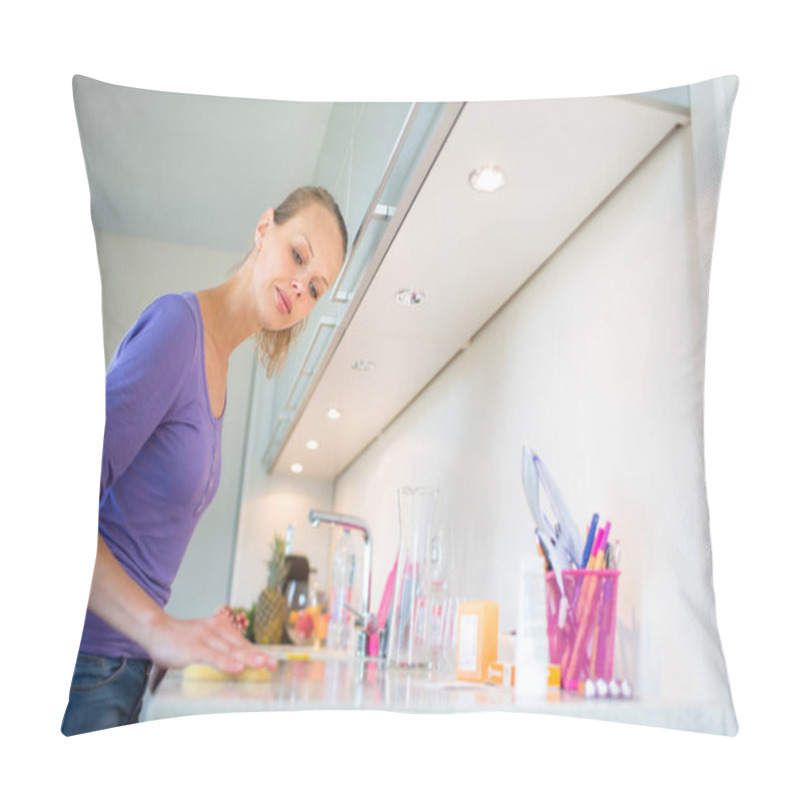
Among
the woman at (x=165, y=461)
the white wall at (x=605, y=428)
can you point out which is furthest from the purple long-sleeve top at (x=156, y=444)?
the white wall at (x=605, y=428)

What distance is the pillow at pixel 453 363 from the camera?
1.02 metres

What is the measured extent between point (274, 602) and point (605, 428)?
50 cm

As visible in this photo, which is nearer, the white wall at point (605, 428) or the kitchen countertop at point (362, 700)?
the kitchen countertop at point (362, 700)

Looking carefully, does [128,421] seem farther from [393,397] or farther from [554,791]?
[554,791]

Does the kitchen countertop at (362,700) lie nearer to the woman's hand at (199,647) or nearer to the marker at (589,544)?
the woman's hand at (199,647)

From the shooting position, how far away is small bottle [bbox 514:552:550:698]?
1.03 meters

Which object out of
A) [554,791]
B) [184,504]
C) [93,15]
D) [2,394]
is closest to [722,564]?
[554,791]

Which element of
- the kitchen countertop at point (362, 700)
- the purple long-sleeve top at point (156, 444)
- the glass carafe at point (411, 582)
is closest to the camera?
the kitchen countertop at point (362, 700)

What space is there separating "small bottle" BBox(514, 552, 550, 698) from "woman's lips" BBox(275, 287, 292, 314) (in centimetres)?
43

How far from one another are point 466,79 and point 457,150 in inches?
6.2

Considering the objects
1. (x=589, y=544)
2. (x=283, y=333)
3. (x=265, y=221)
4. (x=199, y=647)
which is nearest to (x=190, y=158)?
(x=265, y=221)

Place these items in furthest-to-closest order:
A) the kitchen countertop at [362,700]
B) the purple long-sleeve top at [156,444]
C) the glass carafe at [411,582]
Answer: the glass carafe at [411,582], the purple long-sleeve top at [156,444], the kitchen countertop at [362,700]

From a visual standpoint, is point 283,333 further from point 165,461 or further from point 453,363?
point 453,363

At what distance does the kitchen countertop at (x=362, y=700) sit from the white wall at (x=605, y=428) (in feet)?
0.19
